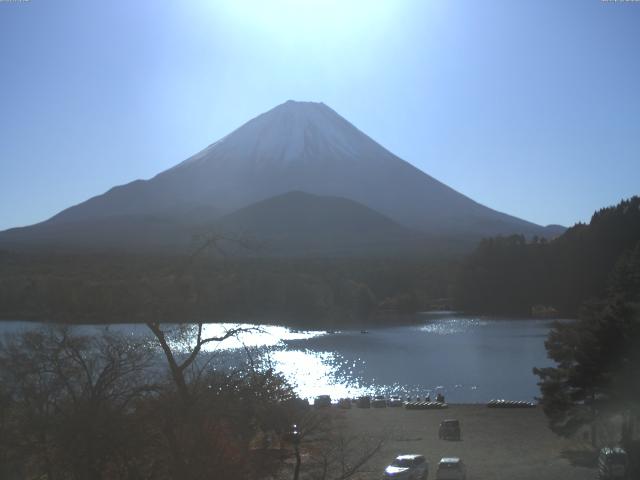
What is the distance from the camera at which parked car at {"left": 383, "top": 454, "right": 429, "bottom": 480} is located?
8281mm

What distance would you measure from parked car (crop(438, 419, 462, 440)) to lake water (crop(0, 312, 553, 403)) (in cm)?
339

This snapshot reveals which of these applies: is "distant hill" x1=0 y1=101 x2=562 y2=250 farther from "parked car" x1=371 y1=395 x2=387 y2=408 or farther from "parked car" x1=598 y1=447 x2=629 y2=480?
"parked car" x1=598 y1=447 x2=629 y2=480

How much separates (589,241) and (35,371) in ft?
151

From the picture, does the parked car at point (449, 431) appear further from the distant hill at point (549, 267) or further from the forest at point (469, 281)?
the distant hill at point (549, 267)

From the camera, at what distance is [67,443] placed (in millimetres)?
3816

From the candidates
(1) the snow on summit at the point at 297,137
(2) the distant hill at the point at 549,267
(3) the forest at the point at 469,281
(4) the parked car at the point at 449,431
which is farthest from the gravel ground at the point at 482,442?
(1) the snow on summit at the point at 297,137

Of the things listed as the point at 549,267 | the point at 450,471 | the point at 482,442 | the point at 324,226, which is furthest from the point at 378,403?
the point at 324,226

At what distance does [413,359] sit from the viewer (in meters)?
27.1

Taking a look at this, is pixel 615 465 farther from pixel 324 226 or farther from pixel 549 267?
pixel 324 226

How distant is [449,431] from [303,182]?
8114cm

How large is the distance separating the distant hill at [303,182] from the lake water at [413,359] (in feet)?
128

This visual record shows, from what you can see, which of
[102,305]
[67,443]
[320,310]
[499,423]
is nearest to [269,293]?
[320,310]

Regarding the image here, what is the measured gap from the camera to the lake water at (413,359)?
68.8 ft

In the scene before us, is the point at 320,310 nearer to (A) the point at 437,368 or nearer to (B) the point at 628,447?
(A) the point at 437,368
